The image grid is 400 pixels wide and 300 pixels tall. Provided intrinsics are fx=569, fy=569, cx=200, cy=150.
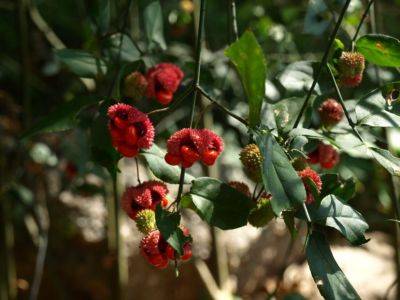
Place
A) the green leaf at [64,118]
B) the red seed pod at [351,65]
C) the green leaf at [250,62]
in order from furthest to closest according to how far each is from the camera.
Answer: the green leaf at [64,118] → the red seed pod at [351,65] → the green leaf at [250,62]

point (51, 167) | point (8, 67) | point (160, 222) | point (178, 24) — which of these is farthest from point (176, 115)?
point (160, 222)

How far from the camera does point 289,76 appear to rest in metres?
0.94

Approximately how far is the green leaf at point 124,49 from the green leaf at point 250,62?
0.43m

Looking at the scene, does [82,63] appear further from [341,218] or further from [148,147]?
[341,218]

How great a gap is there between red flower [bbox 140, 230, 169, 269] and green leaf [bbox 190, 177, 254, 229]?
0.22 feet

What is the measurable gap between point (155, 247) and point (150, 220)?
48 millimetres

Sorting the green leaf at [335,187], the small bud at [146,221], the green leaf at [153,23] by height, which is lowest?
the small bud at [146,221]

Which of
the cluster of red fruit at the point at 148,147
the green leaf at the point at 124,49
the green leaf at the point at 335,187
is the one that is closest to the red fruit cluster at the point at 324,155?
the green leaf at the point at 335,187

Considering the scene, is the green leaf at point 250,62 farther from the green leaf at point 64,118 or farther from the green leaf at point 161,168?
the green leaf at point 64,118

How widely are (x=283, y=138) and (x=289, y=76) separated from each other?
19 cm

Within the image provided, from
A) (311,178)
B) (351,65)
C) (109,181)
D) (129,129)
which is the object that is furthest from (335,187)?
(109,181)

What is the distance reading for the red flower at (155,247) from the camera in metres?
0.77

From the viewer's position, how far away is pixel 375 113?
0.83m

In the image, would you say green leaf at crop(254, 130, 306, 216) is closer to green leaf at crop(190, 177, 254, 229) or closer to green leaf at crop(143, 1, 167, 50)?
green leaf at crop(190, 177, 254, 229)
